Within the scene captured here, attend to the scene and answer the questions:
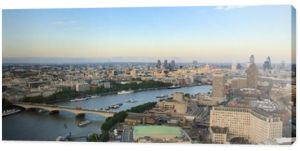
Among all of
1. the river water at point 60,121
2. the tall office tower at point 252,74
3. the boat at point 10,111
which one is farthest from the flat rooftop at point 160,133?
the boat at point 10,111

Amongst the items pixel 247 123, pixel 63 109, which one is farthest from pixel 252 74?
pixel 63 109

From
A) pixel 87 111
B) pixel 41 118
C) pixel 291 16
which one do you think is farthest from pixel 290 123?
pixel 41 118

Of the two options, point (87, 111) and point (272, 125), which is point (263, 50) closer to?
point (272, 125)

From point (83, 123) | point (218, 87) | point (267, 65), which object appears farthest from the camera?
point (83, 123)

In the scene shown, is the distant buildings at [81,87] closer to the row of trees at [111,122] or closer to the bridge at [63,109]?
the bridge at [63,109]

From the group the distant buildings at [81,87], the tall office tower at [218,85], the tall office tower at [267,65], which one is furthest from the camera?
the distant buildings at [81,87]

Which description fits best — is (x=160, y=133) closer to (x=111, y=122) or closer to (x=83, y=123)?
(x=111, y=122)

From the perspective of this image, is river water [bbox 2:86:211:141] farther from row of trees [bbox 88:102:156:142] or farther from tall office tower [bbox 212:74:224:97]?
tall office tower [bbox 212:74:224:97]
